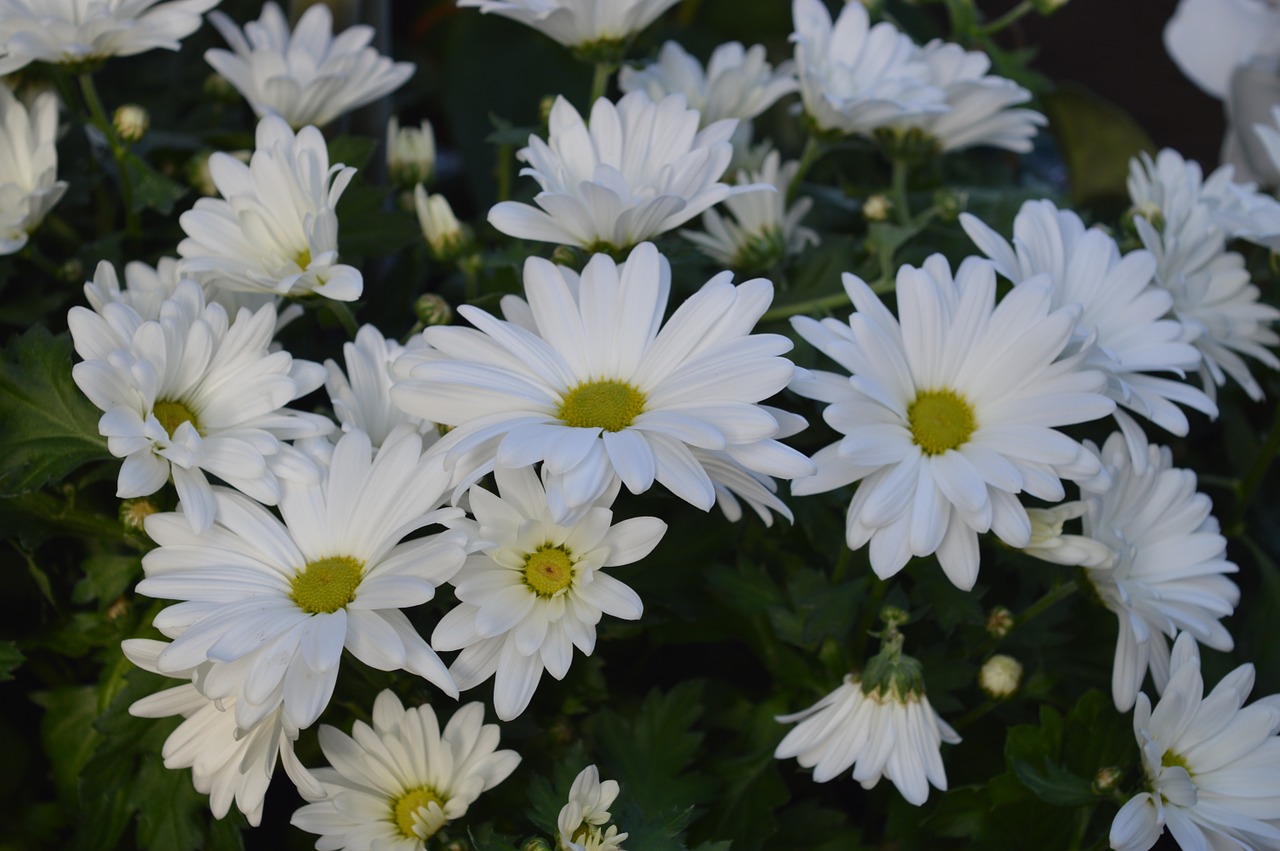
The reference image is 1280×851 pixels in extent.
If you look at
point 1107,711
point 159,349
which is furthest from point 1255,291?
point 159,349

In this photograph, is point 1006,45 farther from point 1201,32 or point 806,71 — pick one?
point 806,71

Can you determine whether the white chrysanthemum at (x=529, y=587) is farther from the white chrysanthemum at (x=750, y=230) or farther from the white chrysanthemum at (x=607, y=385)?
the white chrysanthemum at (x=750, y=230)

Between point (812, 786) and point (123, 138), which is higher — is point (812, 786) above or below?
below

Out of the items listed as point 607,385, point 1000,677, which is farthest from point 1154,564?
point 607,385

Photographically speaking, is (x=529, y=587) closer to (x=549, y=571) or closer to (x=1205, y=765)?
(x=549, y=571)

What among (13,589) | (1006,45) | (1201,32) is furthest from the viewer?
(1006,45)

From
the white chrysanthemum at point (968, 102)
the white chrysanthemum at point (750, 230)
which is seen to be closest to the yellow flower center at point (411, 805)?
the white chrysanthemum at point (750, 230)
